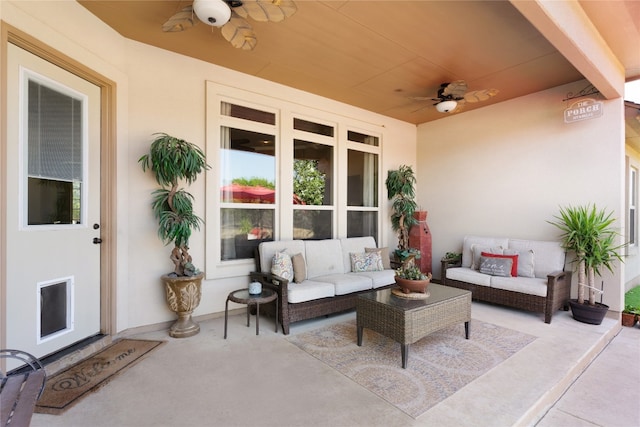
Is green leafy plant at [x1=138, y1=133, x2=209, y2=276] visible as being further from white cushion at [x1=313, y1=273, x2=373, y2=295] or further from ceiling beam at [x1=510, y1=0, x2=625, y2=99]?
ceiling beam at [x1=510, y1=0, x2=625, y2=99]

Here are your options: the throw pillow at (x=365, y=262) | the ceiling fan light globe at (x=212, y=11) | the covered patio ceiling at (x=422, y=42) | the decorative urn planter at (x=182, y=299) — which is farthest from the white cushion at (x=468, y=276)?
the ceiling fan light globe at (x=212, y=11)

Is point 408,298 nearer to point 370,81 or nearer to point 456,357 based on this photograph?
point 456,357

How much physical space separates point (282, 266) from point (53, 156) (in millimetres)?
2337

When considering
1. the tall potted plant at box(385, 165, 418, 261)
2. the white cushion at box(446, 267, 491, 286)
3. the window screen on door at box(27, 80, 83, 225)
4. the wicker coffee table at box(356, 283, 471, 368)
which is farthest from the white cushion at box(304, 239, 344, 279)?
the window screen on door at box(27, 80, 83, 225)

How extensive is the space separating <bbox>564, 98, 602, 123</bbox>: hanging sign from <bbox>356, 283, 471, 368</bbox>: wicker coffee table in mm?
2914

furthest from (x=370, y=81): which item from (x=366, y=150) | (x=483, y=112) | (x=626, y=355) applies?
(x=626, y=355)

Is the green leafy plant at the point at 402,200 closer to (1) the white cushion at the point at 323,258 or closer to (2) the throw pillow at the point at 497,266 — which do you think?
(2) the throw pillow at the point at 497,266

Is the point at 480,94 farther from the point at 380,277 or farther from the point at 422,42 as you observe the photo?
the point at 380,277

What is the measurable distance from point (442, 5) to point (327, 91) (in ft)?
6.97

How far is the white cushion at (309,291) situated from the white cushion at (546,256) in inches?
113

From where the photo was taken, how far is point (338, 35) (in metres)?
3.06

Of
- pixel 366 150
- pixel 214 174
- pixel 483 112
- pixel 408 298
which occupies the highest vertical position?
pixel 483 112

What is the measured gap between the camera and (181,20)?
238 centimetres

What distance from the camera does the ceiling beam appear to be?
2203 mm
